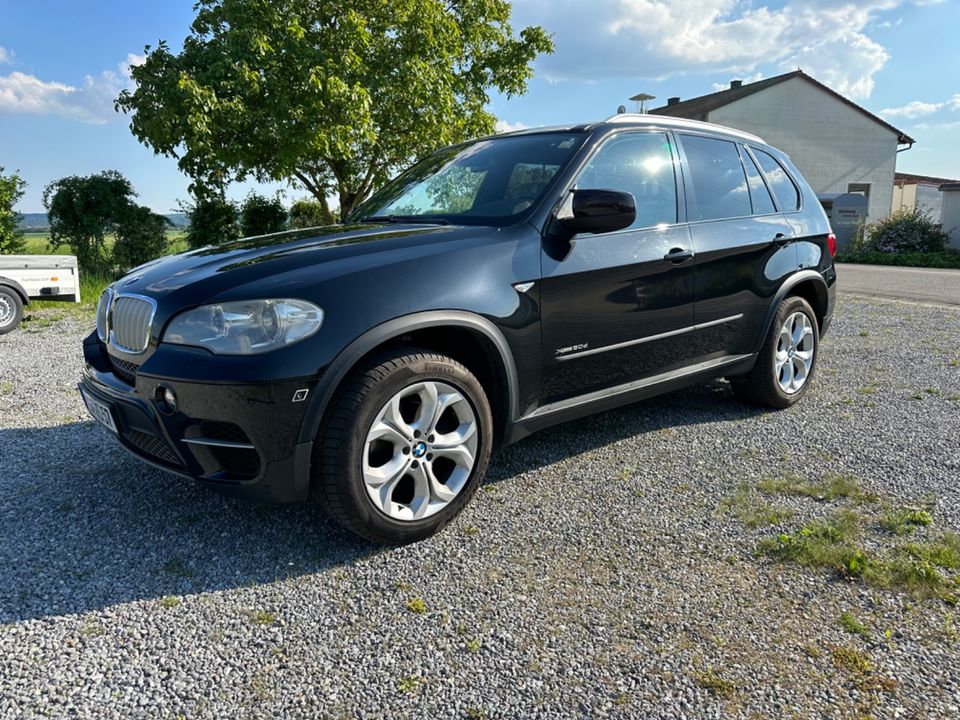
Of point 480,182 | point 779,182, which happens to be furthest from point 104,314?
point 779,182

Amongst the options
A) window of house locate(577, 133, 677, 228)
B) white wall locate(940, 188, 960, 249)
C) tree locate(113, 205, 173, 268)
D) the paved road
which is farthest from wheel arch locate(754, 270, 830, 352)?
white wall locate(940, 188, 960, 249)

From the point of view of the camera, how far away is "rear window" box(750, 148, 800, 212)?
480 centimetres

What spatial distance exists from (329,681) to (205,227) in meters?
15.0

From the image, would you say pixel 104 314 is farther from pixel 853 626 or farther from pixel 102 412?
pixel 853 626

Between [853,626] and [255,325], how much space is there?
2323mm

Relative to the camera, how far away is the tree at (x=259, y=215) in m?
16.5

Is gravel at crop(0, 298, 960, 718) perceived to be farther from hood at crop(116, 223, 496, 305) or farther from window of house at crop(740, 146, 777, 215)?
window of house at crop(740, 146, 777, 215)

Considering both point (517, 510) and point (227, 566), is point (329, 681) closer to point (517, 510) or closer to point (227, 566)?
point (227, 566)

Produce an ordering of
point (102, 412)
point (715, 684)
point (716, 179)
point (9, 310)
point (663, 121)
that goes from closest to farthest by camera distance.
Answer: point (715, 684), point (102, 412), point (663, 121), point (716, 179), point (9, 310)

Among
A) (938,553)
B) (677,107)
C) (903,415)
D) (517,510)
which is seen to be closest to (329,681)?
(517,510)

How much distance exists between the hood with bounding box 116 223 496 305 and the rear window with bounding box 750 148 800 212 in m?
2.54

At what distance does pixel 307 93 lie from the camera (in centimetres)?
1159

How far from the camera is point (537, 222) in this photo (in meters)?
3.32

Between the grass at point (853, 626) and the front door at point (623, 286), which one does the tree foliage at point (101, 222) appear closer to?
the front door at point (623, 286)
